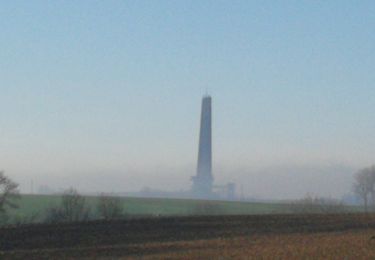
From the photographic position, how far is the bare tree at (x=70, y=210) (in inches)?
2176

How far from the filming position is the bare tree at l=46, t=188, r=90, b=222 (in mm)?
55281

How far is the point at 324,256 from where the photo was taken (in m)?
21.4

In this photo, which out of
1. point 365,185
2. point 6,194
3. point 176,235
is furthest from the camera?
point 365,185

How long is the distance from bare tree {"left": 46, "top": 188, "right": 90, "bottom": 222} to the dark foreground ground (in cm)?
1626

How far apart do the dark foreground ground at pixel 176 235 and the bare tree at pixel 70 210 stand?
16.3 metres

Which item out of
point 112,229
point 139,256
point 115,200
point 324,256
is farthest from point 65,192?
point 324,256

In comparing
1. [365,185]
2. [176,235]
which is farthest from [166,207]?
[176,235]

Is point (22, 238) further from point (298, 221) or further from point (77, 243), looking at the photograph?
point (298, 221)

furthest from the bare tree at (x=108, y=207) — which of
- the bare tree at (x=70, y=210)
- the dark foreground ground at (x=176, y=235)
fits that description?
the dark foreground ground at (x=176, y=235)

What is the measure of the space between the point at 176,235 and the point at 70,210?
25027mm

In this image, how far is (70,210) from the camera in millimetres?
56812

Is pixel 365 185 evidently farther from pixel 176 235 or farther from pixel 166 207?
pixel 176 235

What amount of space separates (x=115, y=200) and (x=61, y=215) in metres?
5.07

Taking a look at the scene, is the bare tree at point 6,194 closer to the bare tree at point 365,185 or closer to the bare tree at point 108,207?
the bare tree at point 108,207
